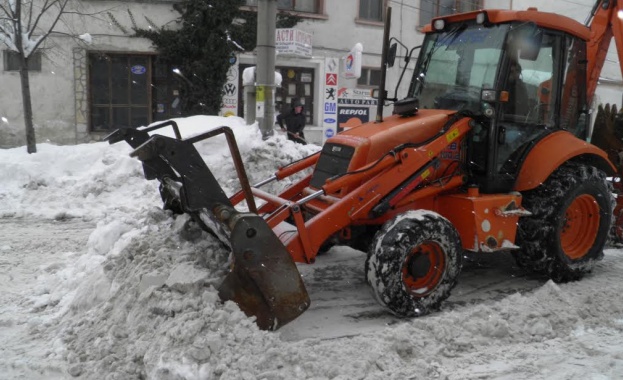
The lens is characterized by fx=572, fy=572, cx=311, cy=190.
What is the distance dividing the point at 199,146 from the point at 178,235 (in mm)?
5804

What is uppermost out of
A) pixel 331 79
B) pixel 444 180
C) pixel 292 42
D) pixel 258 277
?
pixel 292 42

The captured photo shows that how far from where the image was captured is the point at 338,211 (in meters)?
4.47

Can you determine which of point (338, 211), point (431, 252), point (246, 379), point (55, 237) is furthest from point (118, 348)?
point (55, 237)

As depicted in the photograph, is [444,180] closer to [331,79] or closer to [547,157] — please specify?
[547,157]

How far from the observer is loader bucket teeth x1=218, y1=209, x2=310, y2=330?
3863mm

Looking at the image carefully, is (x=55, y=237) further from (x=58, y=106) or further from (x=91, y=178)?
(x=58, y=106)

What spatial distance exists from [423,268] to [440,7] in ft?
55.7

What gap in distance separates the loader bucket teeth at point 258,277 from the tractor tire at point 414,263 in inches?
30.9

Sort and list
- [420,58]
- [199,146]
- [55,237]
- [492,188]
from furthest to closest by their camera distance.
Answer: [199,146] < [55,237] < [420,58] < [492,188]

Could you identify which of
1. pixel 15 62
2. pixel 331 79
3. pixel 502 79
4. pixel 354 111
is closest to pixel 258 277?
pixel 502 79

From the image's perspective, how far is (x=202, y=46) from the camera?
1617cm

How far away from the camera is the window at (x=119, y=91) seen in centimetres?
1578

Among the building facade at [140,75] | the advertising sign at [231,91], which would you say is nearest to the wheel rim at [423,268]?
the building facade at [140,75]

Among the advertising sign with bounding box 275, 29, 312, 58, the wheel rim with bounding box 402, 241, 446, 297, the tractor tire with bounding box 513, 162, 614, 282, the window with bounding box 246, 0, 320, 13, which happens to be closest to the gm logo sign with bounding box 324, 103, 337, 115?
the advertising sign with bounding box 275, 29, 312, 58
